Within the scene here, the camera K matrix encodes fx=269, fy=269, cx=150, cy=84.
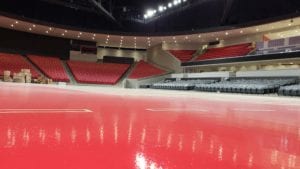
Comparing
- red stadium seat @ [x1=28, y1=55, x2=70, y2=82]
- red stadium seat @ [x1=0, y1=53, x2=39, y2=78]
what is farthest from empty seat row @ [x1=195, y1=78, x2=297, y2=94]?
red stadium seat @ [x1=0, y1=53, x2=39, y2=78]

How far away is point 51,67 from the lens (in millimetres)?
24578

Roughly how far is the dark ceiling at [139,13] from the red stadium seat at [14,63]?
148 inches

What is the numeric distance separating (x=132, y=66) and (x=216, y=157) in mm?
30239

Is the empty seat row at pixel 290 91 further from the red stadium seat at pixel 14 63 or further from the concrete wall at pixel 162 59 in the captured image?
the red stadium seat at pixel 14 63

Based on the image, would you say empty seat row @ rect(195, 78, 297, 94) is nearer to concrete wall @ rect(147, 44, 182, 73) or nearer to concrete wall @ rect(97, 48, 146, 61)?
concrete wall @ rect(147, 44, 182, 73)

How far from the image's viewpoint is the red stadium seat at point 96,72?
2552cm

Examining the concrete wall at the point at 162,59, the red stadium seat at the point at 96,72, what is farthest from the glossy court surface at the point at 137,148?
the concrete wall at the point at 162,59

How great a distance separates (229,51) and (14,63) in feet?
61.8

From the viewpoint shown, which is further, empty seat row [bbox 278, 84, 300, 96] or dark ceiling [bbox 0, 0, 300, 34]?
dark ceiling [bbox 0, 0, 300, 34]

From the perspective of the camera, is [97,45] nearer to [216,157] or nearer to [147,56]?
[147,56]

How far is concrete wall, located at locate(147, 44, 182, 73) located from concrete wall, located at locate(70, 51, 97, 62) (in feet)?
23.0

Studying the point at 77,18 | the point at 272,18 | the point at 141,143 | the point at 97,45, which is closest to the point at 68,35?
the point at 77,18

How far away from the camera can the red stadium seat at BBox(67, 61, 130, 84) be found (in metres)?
25.5

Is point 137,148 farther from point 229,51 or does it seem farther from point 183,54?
point 183,54
